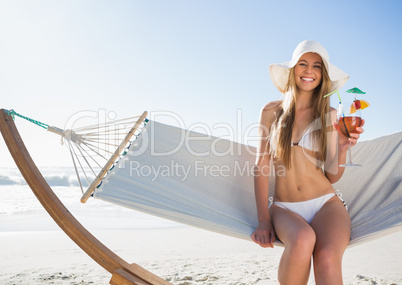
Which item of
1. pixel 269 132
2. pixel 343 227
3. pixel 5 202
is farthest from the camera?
pixel 5 202

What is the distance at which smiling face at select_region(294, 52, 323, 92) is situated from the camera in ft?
5.95

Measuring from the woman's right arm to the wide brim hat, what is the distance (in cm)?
19

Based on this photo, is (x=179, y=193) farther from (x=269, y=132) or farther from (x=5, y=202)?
(x=5, y=202)

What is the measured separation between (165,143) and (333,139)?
98 centimetres

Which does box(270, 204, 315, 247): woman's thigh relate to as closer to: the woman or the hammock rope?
the woman

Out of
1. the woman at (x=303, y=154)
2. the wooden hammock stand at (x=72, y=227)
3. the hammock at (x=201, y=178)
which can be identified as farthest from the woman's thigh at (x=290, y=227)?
the wooden hammock stand at (x=72, y=227)

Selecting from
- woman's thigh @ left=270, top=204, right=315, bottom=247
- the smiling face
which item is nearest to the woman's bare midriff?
woman's thigh @ left=270, top=204, right=315, bottom=247

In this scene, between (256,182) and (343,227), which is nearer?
(343,227)

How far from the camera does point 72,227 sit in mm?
1614

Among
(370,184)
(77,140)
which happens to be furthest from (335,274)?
(77,140)

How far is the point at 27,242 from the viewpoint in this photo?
406cm

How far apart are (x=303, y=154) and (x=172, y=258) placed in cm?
212

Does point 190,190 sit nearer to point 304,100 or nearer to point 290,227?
point 290,227

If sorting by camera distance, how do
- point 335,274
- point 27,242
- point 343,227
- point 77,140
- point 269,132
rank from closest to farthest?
point 335,274
point 343,227
point 269,132
point 77,140
point 27,242
